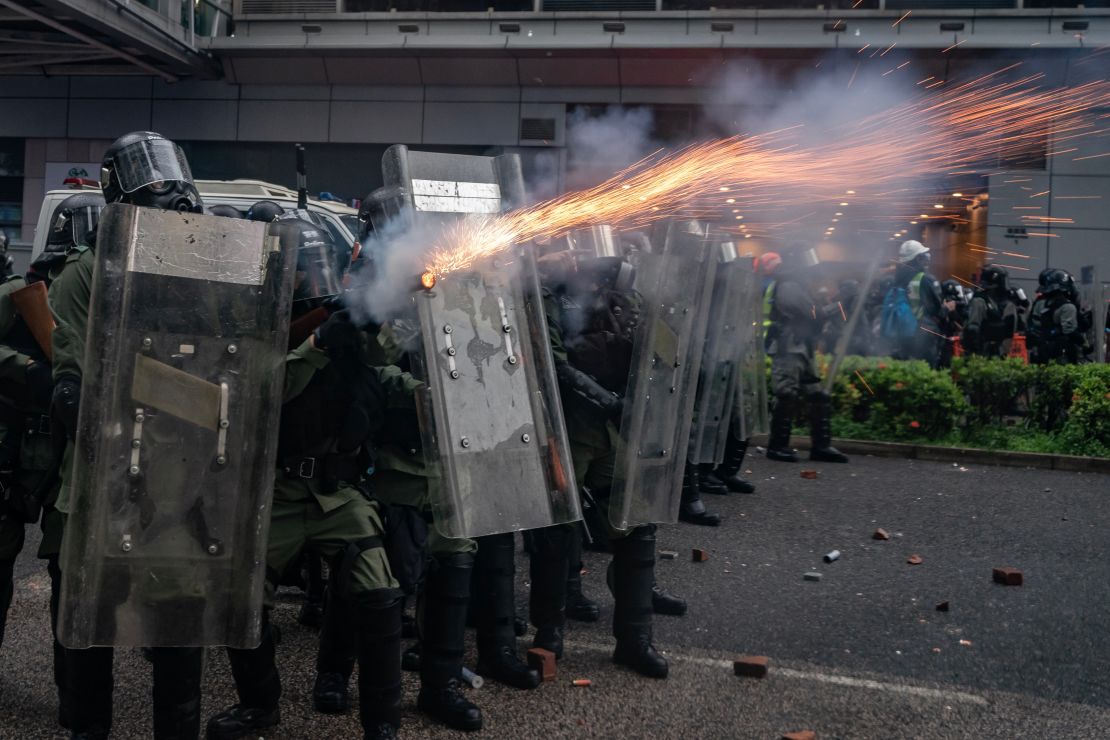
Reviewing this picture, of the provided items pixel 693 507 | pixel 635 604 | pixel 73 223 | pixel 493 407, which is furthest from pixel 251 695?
pixel 693 507

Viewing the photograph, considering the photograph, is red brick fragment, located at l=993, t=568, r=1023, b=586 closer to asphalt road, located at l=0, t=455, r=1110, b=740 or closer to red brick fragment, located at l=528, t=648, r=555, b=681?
asphalt road, located at l=0, t=455, r=1110, b=740

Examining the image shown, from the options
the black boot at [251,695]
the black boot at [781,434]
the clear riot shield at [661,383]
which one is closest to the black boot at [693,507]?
the black boot at [781,434]

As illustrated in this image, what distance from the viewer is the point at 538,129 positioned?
18.0 metres

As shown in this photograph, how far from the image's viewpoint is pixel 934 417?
10.4 meters

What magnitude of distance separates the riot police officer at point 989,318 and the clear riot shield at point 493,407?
10074 mm

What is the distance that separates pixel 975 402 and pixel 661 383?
6896 mm

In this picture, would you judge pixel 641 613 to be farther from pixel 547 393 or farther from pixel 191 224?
pixel 191 224

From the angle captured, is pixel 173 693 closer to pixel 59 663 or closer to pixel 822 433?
pixel 59 663

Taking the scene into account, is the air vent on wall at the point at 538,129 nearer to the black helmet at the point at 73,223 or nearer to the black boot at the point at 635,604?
the black helmet at the point at 73,223

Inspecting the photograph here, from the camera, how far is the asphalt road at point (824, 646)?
4039 mm

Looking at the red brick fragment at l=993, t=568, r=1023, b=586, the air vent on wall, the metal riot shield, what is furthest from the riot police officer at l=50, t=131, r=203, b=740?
the air vent on wall

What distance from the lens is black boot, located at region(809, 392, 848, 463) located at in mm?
9758

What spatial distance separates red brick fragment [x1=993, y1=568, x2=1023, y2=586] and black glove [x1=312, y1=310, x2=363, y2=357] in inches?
158

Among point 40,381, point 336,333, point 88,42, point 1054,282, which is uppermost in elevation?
point 88,42
